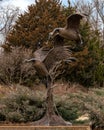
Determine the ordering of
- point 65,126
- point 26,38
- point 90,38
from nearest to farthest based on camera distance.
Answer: point 65,126, point 26,38, point 90,38

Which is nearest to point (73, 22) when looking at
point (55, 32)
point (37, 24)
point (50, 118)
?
point (55, 32)

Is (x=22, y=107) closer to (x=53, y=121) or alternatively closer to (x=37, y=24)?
(x=53, y=121)

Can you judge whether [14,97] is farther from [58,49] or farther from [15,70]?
[15,70]

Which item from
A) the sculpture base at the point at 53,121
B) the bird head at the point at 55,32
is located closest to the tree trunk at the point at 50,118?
the sculpture base at the point at 53,121

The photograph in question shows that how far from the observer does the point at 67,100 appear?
1190 cm

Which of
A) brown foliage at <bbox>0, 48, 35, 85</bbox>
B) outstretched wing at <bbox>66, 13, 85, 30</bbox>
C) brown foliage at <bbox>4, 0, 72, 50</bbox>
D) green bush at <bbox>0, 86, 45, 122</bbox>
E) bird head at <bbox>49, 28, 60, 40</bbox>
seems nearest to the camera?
outstretched wing at <bbox>66, 13, 85, 30</bbox>

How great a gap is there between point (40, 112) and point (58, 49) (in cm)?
225

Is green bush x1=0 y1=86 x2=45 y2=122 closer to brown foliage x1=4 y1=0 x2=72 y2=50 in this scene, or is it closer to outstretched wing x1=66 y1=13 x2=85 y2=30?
outstretched wing x1=66 y1=13 x2=85 y2=30

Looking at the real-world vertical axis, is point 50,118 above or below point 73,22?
below

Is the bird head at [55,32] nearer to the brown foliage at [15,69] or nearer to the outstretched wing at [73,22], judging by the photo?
the outstretched wing at [73,22]

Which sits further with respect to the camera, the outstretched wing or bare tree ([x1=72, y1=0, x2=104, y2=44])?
bare tree ([x1=72, y1=0, x2=104, y2=44])

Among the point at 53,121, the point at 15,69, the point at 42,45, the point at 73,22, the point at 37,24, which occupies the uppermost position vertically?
the point at 37,24

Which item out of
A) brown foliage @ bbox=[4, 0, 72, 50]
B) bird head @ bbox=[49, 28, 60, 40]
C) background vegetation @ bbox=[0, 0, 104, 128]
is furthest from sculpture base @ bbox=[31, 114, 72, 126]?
brown foliage @ bbox=[4, 0, 72, 50]

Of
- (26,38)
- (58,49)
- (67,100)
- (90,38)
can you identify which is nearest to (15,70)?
(26,38)
